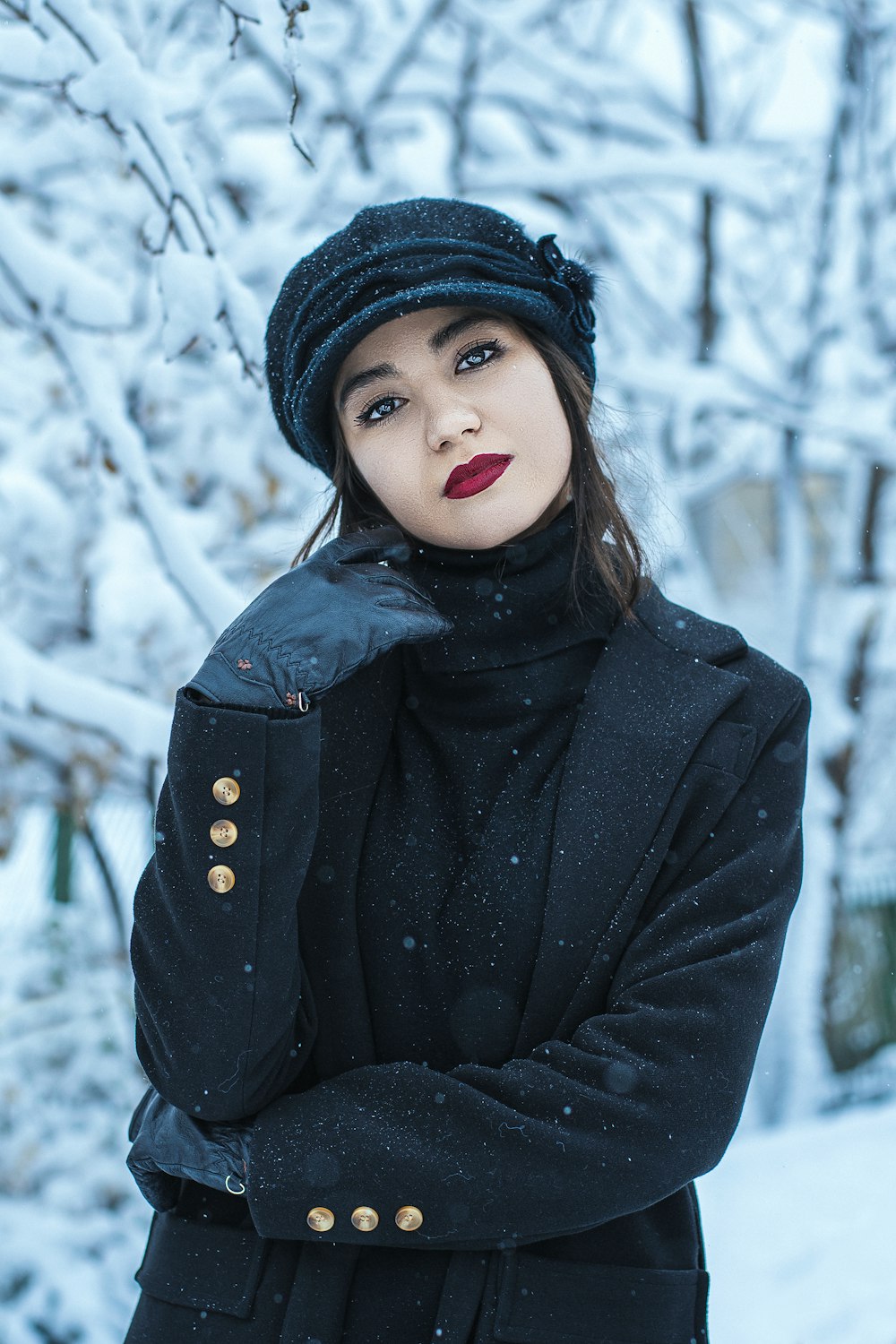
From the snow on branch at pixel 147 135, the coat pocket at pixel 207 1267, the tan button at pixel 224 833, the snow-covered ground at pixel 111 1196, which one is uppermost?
the snow on branch at pixel 147 135

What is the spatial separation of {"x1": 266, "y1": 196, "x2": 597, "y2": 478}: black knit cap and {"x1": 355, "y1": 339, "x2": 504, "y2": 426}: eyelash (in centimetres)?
5

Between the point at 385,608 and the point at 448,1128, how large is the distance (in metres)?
0.56

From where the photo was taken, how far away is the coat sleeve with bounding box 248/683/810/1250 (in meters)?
1.11

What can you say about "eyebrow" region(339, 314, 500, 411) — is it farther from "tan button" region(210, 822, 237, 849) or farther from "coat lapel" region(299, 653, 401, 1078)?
"tan button" region(210, 822, 237, 849)

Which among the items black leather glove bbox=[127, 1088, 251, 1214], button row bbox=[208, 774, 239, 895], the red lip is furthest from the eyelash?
black leather glove bbox=[127, 1088, 251, 1214]

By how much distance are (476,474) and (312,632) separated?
320 mm

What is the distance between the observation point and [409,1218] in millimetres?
1123

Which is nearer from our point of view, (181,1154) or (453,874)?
(181,1154)

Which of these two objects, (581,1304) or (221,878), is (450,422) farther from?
(581,1304)

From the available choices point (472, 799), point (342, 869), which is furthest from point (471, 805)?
point (342, 869)

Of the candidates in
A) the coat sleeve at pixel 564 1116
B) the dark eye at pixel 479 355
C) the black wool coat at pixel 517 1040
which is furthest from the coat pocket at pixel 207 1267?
the dark eye at pixel 479 355

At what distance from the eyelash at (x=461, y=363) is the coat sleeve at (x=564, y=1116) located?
678mm

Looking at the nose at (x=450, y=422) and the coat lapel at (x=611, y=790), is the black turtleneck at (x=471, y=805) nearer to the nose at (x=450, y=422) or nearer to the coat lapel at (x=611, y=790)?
the coat lapel at (x=611, y=790)

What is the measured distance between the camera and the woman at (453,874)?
113 cm
